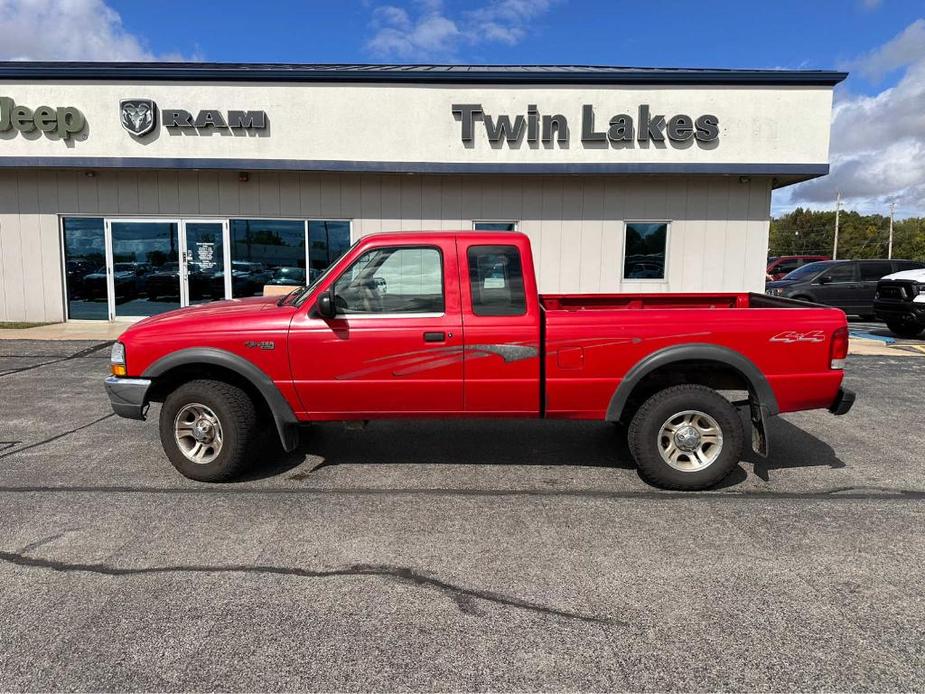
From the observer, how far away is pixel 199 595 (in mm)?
3066

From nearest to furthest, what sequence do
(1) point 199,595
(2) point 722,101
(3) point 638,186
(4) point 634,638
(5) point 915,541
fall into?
1. (4) point 634,638
2. (1) point 199,595
3. (5) point 915,541
4. (2) point 722,101
5. (3) point 638,186

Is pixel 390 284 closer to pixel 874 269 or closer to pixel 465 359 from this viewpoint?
pixel 465 359

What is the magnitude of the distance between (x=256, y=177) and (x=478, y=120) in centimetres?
496

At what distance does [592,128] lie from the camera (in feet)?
40.9

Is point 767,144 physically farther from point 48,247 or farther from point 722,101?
point 48,247

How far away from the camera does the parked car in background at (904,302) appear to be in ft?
39.5

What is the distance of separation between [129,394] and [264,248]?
9.57m

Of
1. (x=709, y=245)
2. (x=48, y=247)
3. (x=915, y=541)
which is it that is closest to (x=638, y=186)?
(x=709, y=245)

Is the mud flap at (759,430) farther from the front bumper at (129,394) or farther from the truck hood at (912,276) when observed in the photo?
the truck hood at (912,276)

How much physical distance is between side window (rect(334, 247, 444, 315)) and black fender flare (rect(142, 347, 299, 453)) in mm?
800

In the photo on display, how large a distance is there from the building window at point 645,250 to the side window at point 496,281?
965 centimetres

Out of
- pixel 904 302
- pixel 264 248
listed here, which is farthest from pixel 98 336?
pixel 904 302

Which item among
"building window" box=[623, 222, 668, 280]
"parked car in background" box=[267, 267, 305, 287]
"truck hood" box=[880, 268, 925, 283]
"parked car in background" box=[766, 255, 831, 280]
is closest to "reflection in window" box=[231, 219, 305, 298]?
"parked car in background" box=[267, 267, 305, 287]

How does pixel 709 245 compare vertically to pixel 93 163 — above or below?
below
